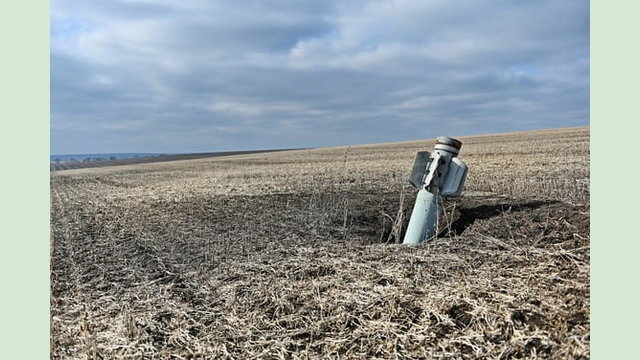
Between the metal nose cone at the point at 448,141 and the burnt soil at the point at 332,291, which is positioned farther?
the metal nose cone at the point at 448,141

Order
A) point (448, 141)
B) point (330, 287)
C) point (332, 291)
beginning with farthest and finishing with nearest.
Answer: point (448, 141) → point (330, 287) → point (332, 291)

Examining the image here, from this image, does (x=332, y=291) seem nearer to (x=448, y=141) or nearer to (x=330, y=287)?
(x=330, y=287)

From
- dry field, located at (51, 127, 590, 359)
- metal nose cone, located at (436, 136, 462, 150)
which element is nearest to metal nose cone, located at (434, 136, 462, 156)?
metal nose cone, located at (436, 136, 462, 150)

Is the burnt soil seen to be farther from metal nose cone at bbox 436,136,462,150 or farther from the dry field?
metal nose cone at bbox 436,136,462,150

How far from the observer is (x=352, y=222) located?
27.5 feet

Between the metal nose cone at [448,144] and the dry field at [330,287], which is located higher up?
the metal nose cone at [448,144]

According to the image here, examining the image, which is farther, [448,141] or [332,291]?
[448,141]

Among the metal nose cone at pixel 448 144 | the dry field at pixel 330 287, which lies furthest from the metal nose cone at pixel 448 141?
the dry field at pixel 330 287

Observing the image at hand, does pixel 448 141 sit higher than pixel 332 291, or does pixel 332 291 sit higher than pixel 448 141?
pixel 448 141

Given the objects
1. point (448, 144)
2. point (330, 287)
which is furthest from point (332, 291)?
point (448, 144)

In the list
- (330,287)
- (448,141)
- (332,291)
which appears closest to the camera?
(332,291)

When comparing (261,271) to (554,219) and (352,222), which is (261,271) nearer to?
(352,222)

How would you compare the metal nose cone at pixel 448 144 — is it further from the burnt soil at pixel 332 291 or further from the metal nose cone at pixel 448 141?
the burnt soil at pixel 332 291

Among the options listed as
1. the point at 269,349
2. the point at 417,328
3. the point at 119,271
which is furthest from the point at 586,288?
the point at 119,271
